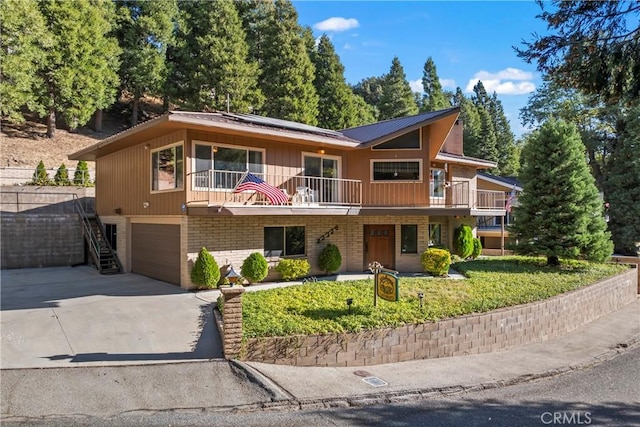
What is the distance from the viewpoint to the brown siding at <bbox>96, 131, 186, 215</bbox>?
41.5ft

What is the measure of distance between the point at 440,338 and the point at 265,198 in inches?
266

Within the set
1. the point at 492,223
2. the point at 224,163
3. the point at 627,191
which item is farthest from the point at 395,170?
the point at 627,191

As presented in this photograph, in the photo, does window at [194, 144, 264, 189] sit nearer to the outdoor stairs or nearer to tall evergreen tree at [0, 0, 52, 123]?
the outdoor stairs

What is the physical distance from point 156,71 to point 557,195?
109 ft

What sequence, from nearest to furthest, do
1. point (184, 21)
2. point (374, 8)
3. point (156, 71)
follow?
point (374, 8), point (156, 71), point (184, 21)

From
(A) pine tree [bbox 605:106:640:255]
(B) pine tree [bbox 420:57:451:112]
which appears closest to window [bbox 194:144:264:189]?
(A) pine tree [bbox 605:106:640:255]

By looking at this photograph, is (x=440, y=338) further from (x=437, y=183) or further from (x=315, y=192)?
(x=437, y=183)

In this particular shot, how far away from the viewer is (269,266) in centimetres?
1348

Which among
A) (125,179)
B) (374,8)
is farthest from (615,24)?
(125,179)

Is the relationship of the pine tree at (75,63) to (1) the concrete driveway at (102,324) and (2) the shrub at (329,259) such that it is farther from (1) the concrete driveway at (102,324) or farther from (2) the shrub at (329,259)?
(2) the shrub at (329,259)

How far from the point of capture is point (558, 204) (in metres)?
15.6

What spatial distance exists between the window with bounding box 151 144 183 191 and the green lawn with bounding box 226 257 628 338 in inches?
177

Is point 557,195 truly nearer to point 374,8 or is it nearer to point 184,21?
point 374,8

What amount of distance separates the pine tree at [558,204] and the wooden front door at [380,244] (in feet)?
16.9
